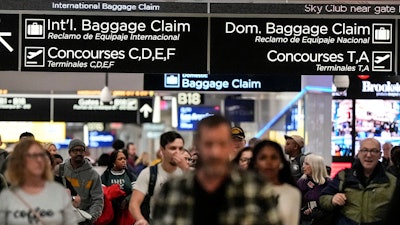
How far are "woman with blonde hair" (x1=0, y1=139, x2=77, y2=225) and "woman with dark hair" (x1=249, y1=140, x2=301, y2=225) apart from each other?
61.1 inches

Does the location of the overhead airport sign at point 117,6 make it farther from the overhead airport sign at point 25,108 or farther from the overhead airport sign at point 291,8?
the overhead airport sign at point 25,108

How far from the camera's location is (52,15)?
44.4ft

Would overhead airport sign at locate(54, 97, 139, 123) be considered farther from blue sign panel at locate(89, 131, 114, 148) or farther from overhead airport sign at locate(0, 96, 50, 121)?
blue sign panel at locate(89, 131, 114, 148)

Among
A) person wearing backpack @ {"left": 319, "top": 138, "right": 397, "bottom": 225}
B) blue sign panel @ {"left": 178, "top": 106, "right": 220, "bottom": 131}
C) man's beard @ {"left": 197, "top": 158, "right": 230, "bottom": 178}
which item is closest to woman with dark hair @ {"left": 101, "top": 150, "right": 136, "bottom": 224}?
person wearing backpack @ {"left": 319, "top": 138, "right": 397, "bottom": 225}

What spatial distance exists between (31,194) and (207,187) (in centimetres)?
250

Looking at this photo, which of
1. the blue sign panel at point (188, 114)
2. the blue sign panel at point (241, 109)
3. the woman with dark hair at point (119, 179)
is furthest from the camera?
the blue sign panel at point (188, 114)

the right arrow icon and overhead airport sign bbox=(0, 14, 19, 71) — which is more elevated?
overhead airport sign bbox=(0, 14, 19, 71)

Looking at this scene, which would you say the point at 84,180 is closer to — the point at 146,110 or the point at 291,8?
the point at 291,8

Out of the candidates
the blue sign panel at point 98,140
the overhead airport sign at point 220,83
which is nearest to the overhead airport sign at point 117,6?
the overhead airport sign at point 220,83

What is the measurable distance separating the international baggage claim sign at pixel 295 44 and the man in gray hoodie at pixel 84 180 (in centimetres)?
207

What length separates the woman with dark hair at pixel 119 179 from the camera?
1458cm

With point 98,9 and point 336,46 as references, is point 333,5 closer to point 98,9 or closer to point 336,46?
point 336,46

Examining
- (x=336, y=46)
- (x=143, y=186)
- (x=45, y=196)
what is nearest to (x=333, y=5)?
(x=336, y=46)

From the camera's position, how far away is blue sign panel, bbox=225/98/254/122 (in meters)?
28.8
